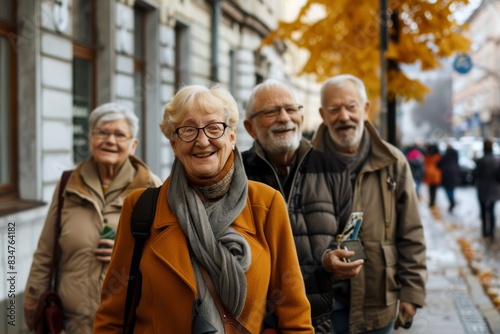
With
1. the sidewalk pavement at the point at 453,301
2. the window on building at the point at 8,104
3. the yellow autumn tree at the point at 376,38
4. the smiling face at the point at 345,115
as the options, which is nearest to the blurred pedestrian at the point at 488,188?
the sidewalk pavement at the point at 453,301

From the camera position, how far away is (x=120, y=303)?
256cm

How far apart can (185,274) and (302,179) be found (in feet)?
3.88

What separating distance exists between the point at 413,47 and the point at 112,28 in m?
4.27

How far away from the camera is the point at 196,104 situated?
2543mm

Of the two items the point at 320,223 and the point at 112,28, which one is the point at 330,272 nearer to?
the point at 320,223

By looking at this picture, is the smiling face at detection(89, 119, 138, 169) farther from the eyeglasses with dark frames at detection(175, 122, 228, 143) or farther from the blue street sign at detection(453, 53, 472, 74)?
the blue street sign at detection(453, 53, 472, 74)

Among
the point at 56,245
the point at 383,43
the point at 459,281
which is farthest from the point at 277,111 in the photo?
the point at 459,281

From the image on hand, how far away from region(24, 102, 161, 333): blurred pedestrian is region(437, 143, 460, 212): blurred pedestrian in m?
15.3

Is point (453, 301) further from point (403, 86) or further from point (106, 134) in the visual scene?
point (106, 134)

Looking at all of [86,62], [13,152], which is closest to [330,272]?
[13,152]

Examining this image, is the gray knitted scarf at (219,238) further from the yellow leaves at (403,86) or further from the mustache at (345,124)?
the yellow leaves at (403,86)

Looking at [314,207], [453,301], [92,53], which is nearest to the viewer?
[314,207]

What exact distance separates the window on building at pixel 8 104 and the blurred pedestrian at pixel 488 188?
8.76 metres

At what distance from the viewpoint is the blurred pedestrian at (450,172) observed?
18.3m
